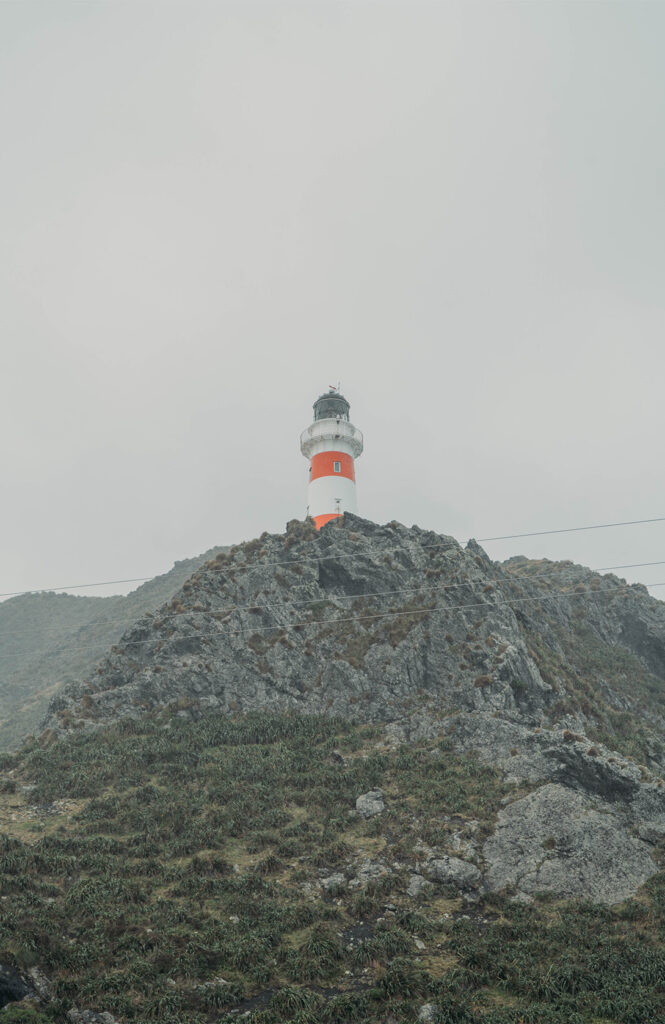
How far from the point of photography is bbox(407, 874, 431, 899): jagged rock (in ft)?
63.2

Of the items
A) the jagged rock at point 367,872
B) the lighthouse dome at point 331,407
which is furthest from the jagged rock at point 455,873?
the lighthouse dome at point 331,407

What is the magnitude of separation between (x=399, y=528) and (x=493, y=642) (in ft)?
45.4

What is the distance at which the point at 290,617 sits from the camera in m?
39.2

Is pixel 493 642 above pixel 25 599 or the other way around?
the other way around

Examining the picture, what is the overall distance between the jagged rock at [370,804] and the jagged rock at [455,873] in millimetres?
3900

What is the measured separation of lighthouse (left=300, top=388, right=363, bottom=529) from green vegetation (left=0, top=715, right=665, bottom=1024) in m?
23.6

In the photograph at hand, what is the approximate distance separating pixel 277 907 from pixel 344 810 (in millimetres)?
6907

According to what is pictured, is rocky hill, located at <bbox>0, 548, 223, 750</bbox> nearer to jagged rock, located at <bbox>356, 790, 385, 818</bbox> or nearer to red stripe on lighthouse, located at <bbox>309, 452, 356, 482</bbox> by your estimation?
red stripe on lighthouse, located at <bbox>309, 452, 356, 482</bbox>

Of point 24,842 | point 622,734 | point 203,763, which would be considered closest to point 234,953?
point 24,842

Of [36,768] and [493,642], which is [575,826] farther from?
[36,768]

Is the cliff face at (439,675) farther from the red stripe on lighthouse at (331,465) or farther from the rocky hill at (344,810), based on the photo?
the red stripe on lighthouse at (331,465)

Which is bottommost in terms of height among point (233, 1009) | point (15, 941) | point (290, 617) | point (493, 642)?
point (233, 1009)

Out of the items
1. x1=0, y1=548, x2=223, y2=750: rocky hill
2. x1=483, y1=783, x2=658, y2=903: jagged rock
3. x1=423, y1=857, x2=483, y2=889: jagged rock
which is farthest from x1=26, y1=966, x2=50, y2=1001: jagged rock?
x1=0, y1=548, x2=223, y2=750: rocky hill

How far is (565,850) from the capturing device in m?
20.9
